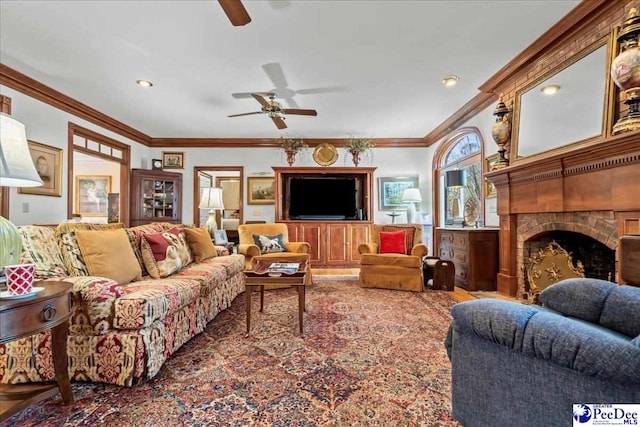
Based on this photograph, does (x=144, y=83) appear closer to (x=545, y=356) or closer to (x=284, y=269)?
(x=284, y=269)

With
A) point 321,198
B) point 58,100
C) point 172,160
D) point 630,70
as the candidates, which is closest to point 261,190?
point 321,198

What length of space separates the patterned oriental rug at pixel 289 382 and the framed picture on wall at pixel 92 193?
610cm

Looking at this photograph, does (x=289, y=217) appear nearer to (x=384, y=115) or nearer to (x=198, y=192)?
(x=198, y=192)

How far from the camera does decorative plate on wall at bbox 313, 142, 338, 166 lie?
6188 mm

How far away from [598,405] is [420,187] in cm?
567

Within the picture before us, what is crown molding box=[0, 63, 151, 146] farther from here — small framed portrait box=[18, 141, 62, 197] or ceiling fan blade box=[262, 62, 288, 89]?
ceiling fan blade box=[262, 62, 288, 89]

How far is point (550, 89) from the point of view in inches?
112

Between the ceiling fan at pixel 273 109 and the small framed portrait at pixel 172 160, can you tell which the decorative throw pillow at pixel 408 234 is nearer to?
the ceiling fan at pixel 273 109

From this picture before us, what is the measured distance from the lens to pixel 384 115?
4.84 m

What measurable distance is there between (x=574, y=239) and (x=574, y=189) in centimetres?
79

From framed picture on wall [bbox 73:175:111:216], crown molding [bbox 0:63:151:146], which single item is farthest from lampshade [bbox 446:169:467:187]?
framed picture on wall [bbox 73:175:111:216]

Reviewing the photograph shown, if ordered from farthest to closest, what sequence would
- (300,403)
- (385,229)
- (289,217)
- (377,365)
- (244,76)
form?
(289,217) < (385,229) < (244,76) < (377,365) < (300,403)

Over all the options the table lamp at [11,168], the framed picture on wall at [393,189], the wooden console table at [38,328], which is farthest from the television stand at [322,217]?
the table lamp at [11,168]

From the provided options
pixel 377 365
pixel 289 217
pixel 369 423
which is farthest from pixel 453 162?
pixel 369 423
